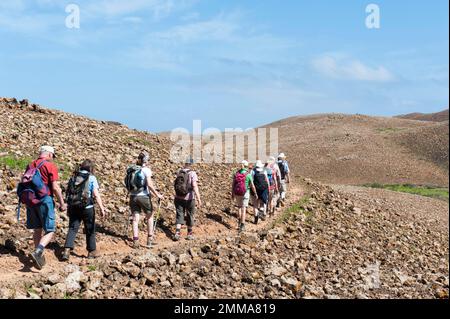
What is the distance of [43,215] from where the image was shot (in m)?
9.64

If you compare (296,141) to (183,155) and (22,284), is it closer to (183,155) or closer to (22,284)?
(183,155)

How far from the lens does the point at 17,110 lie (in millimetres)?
20109

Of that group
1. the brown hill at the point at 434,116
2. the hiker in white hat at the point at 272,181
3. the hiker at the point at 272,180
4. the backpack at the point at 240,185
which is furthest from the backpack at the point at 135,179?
the brown hill at the point at 434,116

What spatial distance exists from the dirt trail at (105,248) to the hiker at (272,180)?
0.55 metres

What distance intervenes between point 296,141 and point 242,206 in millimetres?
53248

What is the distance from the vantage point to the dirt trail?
382 inches

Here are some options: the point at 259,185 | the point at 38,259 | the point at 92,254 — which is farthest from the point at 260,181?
the point at 38,259

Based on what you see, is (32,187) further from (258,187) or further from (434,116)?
(434,116)

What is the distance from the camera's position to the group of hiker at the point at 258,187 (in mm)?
14748

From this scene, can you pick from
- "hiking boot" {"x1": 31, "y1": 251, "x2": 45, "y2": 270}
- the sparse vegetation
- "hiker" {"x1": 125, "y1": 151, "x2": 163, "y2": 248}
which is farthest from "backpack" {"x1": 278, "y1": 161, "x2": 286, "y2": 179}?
the sparse vegetation

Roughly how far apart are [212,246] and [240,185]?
2841 millimetres

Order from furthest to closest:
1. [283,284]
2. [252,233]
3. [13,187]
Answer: [252,233] → [13,187] → [283,284]

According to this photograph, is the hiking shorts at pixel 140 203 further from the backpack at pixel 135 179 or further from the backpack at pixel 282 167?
the backpack at pixel 282 167

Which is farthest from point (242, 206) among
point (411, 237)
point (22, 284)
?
point (411, 237)
